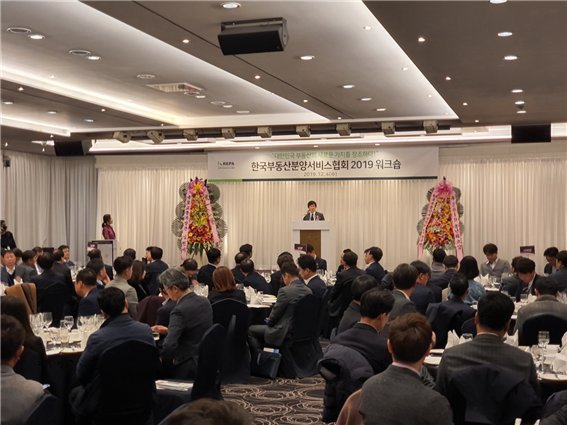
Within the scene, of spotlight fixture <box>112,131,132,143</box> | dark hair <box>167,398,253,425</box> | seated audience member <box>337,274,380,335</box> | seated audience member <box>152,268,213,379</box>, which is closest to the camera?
dark hair <box>167,398,253,425</box>

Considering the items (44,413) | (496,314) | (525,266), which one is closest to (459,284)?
(525,266)

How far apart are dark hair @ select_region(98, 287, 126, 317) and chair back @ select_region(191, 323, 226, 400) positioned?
1.98ft

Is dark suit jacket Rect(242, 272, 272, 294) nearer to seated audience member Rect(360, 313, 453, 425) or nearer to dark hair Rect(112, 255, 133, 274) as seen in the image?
dark hair Rect(112, 255, 133, 274)

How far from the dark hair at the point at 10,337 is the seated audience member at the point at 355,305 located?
2.64 metres

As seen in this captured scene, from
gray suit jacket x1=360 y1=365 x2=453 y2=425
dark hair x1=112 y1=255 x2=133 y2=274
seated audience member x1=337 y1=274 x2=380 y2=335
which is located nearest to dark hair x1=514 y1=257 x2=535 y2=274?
seated audience member x1=337 y1=274 x2=380 y2=335

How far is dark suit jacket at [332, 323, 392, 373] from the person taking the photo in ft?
14.6

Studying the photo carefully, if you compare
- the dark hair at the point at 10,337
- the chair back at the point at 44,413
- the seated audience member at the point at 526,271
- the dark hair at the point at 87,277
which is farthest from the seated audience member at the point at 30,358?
the seated audience member at the point at 526,271

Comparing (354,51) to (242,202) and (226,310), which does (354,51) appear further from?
(242,202)

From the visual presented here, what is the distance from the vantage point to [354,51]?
8.91m

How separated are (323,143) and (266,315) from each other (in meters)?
7.54

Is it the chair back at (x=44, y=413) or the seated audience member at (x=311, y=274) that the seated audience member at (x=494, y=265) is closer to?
the seated audience member at (x=311, y=274)

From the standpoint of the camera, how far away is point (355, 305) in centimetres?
578

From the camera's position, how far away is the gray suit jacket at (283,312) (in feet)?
27.1

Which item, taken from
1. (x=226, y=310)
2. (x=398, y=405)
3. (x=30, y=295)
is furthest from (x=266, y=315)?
(x=398, y=405)
